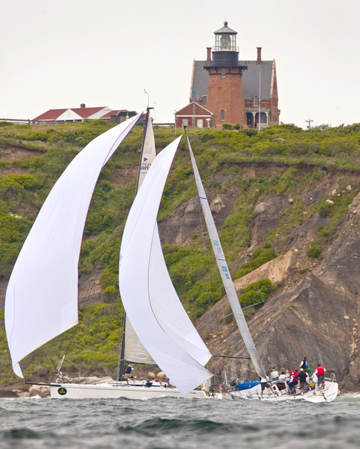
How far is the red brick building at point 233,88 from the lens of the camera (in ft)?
265

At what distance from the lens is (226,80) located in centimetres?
8088

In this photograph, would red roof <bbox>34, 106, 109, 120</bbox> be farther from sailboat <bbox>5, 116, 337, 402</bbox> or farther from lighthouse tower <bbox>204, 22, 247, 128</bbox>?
sailboat <bbox>5, 116, 337, 402</bbox>

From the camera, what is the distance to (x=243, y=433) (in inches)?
752

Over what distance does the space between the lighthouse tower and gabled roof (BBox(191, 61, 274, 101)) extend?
4.64 m

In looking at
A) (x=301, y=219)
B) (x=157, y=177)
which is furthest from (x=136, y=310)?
(x=301, y=219)

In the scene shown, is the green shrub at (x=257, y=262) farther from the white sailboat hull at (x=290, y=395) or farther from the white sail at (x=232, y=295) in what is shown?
the white sailboat hull at (x=290, y=395)

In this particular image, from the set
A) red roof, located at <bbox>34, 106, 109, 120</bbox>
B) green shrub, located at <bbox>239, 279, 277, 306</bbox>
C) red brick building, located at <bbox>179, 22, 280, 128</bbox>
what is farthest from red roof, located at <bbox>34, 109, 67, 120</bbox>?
green shrub, located at <bbox>239, 279, 277, 306</bbox>

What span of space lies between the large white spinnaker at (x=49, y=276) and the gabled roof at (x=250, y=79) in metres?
58.6

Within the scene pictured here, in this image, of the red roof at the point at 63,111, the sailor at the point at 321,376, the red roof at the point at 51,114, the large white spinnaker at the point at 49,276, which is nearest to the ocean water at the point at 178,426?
the large white spinnaker at the point at 49,276

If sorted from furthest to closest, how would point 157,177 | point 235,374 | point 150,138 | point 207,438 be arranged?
point 235,374, point 150,138, point 157,177, point 207,438

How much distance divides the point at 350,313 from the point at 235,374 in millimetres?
6472

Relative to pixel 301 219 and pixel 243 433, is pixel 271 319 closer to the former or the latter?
pixel 301 219

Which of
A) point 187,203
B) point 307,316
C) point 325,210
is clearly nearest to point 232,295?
point 307,316

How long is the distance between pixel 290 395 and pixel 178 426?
12.5 m
